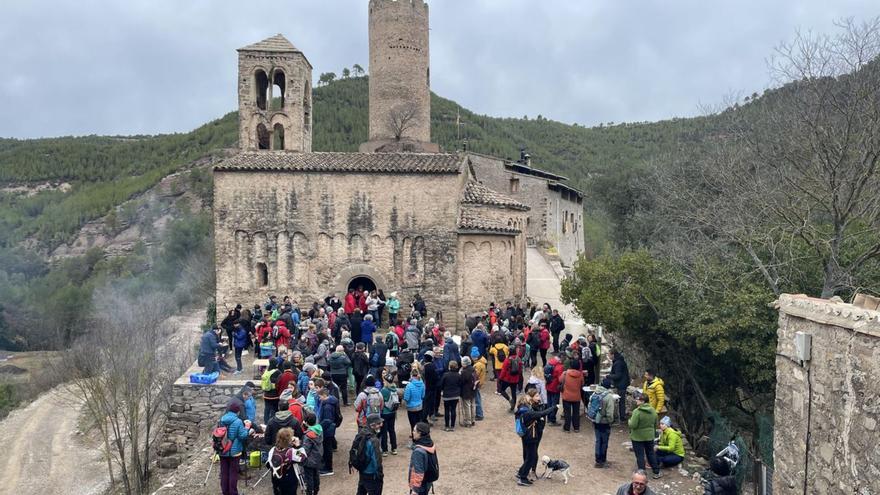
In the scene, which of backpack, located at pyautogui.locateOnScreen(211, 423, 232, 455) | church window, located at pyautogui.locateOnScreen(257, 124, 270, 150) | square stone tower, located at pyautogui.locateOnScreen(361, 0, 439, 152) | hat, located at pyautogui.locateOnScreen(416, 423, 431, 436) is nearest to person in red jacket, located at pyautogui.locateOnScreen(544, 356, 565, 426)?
hat, located at pyautogui.locateOnScreen(416, 423, 431, 436)

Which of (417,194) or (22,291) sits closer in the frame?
(417,194)

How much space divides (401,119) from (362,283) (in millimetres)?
8558

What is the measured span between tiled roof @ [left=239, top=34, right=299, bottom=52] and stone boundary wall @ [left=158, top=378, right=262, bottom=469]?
13168 mm

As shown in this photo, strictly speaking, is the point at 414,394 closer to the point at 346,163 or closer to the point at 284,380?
the point at 284,380

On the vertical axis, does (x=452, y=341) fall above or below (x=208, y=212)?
below

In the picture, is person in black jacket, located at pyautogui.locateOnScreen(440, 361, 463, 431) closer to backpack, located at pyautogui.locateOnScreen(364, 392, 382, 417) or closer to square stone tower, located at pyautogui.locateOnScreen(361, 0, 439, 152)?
backpack, located at pyautogui.locateOnScreen(364, 392, 382, 417)

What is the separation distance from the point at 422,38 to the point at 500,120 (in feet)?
191

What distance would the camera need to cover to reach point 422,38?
25734mm

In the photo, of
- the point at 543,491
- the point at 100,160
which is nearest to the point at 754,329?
the point at 543,491

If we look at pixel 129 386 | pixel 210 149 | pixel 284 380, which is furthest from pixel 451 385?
pixel 210 149

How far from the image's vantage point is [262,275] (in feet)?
66.6

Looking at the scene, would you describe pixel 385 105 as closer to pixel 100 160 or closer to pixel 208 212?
pixel 208 212

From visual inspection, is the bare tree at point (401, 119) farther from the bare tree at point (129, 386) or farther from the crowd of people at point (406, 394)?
the bare tree at point (129, 386)

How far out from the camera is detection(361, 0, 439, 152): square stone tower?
25250 mm
